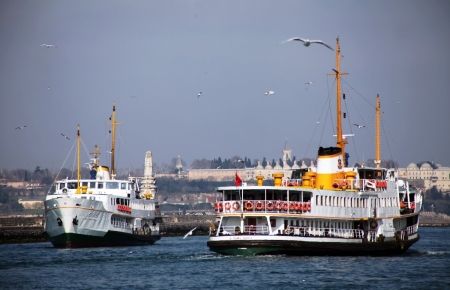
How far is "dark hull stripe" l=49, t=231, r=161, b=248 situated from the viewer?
283 feet

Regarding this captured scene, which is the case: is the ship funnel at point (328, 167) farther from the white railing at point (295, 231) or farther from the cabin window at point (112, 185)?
the cabin window at point (112, 185)

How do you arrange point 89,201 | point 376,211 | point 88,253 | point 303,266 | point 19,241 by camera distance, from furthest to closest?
point 19,241, point 89,201, point 88,253, point 376,211, point 303,266

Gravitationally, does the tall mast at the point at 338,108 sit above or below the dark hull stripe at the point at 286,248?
above

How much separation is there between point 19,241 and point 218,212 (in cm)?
4170

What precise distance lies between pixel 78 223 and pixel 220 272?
27.3 meters

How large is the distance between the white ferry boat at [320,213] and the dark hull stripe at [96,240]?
757 inches

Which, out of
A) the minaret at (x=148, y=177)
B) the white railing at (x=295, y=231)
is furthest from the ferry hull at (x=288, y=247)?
the minaret at (x=148, y=177)

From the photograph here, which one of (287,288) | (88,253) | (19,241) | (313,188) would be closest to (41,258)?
(88,253)

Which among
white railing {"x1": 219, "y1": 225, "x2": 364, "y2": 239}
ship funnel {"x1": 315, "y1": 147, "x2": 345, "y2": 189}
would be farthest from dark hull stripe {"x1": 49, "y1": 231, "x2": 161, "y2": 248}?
ship funnel {"x1": 315, "y1": 147, "x2": 345, "y2": 189}

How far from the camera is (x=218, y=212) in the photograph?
68.2m

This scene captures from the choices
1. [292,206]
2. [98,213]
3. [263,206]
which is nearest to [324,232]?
[292,206]

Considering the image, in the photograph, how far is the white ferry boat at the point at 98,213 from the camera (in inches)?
3393

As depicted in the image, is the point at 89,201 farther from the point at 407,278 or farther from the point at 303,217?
the point at 407,278

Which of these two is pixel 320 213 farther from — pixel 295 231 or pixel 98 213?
pixel 98 213
